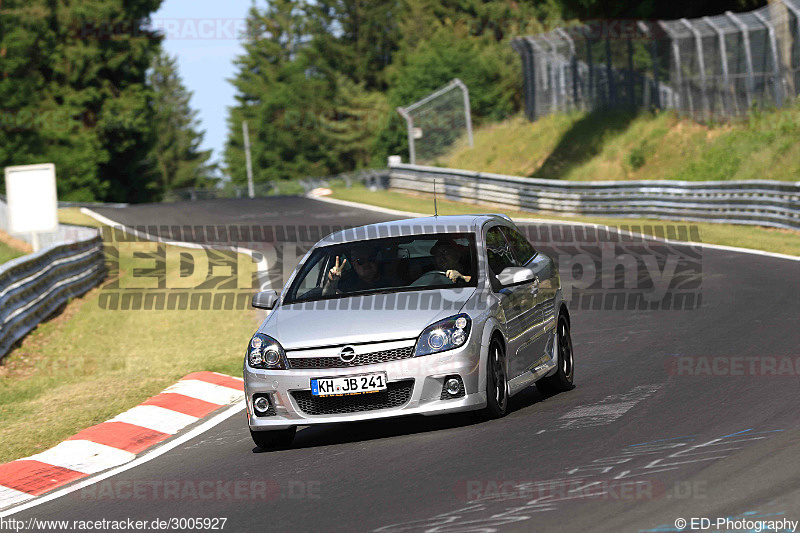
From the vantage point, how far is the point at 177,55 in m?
162

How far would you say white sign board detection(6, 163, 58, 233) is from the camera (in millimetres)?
22219

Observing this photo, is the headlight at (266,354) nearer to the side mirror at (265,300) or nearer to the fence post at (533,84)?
the side mirror at (265,300)

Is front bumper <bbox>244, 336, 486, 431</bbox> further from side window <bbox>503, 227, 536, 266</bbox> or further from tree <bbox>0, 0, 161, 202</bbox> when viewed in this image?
tree <bbox>0, 0, 161, 202</bbox>

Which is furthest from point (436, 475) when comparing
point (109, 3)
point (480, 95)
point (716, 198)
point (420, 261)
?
point (109, 3)

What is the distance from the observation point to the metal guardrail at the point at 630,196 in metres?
26.6

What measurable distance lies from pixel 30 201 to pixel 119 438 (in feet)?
44.1

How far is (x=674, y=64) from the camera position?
37.7 meters

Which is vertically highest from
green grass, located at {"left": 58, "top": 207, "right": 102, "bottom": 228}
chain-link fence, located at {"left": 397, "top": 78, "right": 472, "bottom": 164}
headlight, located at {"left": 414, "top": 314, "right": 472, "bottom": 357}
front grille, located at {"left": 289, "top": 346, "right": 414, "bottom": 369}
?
chain-link fence, located at {"left": 397, "top": 78, "right": 472, "bottom": 164}

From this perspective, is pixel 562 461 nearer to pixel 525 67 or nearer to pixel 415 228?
pixel 415 228

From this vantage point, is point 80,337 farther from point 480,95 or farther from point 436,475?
point 480,95

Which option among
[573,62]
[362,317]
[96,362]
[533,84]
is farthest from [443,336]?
[533,84]

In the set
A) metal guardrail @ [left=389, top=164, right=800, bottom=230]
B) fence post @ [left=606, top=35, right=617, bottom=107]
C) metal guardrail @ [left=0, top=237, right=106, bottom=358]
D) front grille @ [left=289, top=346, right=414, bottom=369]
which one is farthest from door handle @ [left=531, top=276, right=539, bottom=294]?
fence post @ [left=606, top=35, right=617, bottom=107]

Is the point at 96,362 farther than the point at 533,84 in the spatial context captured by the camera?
No

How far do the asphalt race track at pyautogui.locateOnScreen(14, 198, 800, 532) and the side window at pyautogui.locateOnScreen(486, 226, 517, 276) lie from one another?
46.1 inches
